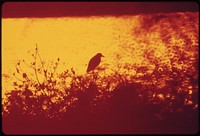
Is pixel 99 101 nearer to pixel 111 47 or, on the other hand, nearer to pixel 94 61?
pixel 94 61

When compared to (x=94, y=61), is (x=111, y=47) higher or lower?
higher

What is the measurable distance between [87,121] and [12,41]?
0.83 m

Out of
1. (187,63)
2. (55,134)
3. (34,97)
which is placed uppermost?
(187,63)

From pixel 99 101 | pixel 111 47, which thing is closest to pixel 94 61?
pixel 111 47

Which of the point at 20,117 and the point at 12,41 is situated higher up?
the point at 12,41

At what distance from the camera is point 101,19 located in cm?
369

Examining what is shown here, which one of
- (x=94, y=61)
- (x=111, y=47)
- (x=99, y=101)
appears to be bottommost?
(x=99, y=101)

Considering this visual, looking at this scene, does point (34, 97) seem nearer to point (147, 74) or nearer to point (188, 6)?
point (147, 74)

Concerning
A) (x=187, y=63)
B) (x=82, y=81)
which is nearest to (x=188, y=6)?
(x=187, y=63)

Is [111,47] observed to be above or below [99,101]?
above

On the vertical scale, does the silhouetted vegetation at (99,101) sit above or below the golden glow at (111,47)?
below

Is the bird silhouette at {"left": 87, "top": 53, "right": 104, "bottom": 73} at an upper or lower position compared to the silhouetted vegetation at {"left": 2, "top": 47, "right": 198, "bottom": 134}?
upper

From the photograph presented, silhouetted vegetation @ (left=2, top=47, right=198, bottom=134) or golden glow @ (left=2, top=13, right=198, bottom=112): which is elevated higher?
golden glow @ (left=2, top=13, right=198, bottom=112)

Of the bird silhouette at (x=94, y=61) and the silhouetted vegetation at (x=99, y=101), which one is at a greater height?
the bird silhouette at (x=94, y=61)
